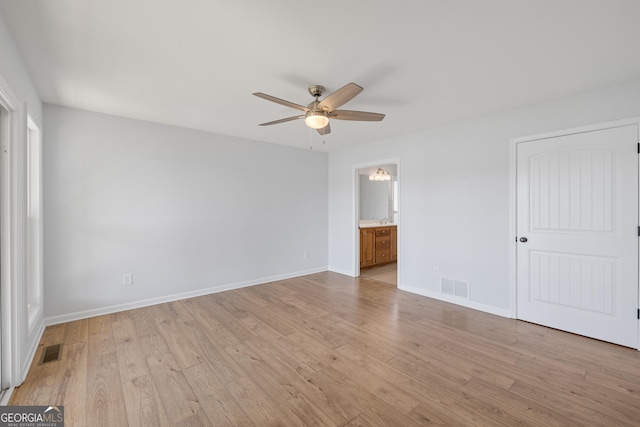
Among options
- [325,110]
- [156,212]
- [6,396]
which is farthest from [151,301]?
[325,110]

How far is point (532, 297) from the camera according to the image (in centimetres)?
305

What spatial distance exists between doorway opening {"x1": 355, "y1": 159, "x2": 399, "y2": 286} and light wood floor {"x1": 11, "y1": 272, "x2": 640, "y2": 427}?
2.12 metres

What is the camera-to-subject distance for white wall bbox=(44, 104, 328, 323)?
3094 millimetres

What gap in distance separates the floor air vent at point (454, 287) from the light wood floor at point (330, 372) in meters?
0.33

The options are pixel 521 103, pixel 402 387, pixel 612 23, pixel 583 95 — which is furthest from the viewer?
pixel 521 103

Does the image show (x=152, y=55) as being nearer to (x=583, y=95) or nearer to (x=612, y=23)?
(x=612, y=23)

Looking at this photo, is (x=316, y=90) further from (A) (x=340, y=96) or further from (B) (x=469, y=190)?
(B) (x=469, y=190)

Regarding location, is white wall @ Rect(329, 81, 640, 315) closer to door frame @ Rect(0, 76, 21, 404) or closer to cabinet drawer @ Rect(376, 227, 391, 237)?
cabinet drawer @ Rect(376, 227, 391, 237)

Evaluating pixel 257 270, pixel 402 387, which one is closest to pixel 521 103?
pixel 402 387

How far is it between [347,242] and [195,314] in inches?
113

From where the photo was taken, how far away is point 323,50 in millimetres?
1989

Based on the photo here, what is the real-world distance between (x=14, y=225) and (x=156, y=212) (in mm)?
1702

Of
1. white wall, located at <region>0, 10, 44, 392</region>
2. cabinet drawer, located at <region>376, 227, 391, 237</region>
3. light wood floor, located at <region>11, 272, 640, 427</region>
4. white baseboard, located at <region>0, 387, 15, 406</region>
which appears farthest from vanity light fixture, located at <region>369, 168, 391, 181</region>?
white baseboard, located at <region>0, 387, 15, 406</region>

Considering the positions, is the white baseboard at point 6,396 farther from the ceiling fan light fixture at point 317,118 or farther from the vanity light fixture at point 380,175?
the vanity light fixture at point 380,175
